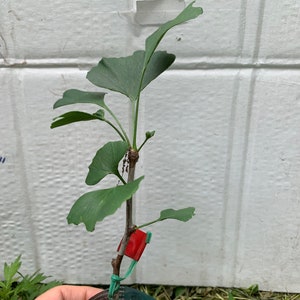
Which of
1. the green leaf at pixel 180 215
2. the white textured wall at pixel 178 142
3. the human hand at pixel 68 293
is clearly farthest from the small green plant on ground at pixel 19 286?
the green leaf at pixel 180 215

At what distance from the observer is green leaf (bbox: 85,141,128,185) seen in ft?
1.86

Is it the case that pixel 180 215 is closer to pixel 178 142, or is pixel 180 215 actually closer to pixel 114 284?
pixel 114 284

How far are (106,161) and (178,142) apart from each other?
366 millimetres

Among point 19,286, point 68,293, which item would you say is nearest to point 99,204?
point 68,293

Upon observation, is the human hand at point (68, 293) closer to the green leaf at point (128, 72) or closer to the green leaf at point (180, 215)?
the green leaf at point (180, 215)

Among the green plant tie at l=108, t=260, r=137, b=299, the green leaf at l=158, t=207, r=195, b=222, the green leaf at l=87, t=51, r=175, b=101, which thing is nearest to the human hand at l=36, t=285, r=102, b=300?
the green plant tie at l=108, t=260, r=137, b=299

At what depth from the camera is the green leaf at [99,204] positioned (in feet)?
1.55

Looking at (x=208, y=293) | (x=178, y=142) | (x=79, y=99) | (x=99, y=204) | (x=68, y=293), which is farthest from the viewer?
(x=208, y=293)

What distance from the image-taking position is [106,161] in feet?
1.87

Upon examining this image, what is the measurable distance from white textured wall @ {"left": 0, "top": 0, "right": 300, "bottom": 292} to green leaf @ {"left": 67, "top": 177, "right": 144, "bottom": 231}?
1.29 ft

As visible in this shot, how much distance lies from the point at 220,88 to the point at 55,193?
408mm

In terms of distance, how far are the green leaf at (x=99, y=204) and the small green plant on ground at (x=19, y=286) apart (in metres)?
0.53

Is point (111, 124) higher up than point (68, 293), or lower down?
higher up

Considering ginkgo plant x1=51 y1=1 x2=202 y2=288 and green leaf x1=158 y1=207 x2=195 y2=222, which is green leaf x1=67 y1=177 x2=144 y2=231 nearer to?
ginkgo plant x1=51 y1=1 x2=202 y2=288
